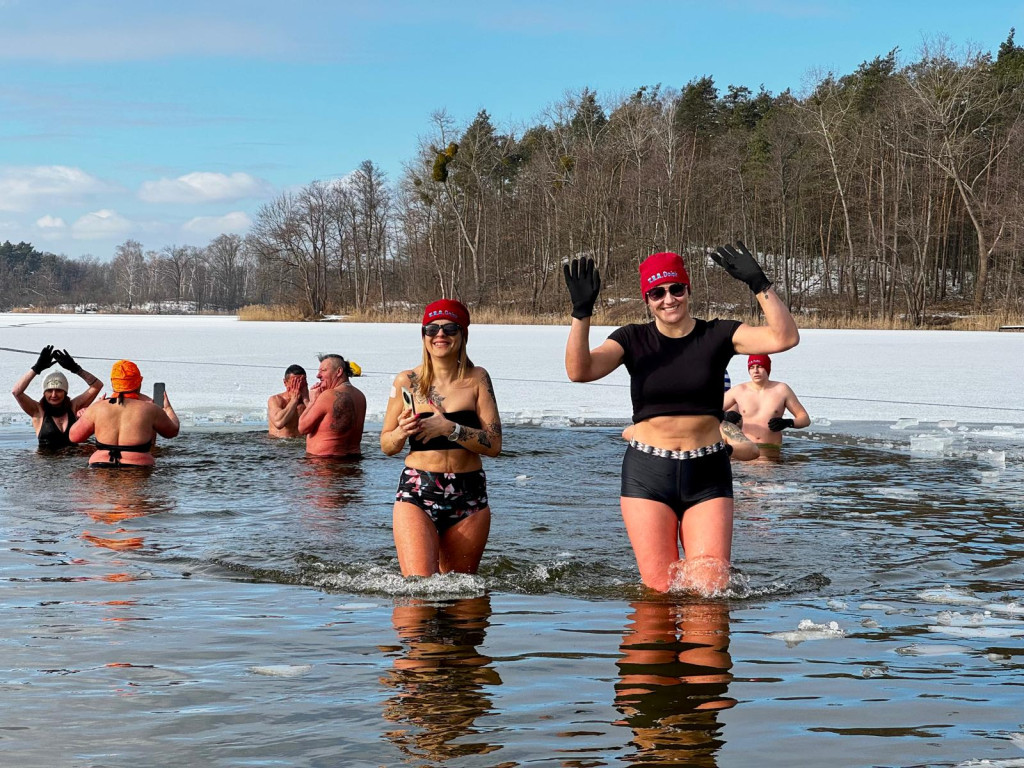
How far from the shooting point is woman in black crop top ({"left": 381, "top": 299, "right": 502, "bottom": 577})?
5.15 meters

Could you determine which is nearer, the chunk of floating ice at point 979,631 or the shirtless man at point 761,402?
the chunk of floating ice at point 979,631

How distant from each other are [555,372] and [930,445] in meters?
9.65

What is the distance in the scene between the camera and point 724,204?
61.4 meters

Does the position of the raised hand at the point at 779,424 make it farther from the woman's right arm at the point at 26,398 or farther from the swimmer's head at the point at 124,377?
the woman's right arm at the point at 26,398

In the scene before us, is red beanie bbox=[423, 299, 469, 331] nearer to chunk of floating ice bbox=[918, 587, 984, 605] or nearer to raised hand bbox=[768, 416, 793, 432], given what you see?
chunk of floating ice bbox=[918, 587, 984, 605]

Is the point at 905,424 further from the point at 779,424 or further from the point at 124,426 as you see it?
the point at 124,426

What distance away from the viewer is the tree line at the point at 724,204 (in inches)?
1944

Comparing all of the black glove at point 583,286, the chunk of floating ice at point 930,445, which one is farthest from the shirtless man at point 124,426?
the chunk of floating ice at point 930,445

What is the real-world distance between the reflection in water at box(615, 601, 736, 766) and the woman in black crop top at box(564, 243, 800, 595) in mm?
237

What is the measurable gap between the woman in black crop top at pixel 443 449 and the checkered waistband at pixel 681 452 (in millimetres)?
722

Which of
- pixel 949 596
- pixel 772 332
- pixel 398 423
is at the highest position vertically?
pixel 772 332

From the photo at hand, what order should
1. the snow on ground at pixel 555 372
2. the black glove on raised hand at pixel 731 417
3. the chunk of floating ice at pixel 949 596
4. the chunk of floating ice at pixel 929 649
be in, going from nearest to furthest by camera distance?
1. the chunk of floating ice at pixel 929 649
2. the chunk of floating ice at pixel 949 596
3. the black glove on raised hand at pixel 731 417
4. the snow on ground at pixel 555 372

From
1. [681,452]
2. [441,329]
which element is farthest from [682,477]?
[441,329]

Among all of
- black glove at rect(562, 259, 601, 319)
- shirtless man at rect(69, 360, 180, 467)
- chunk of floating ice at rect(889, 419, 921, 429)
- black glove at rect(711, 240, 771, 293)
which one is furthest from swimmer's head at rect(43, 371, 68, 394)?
chunk of floating ice at rect(889, 419, 921, 429)
